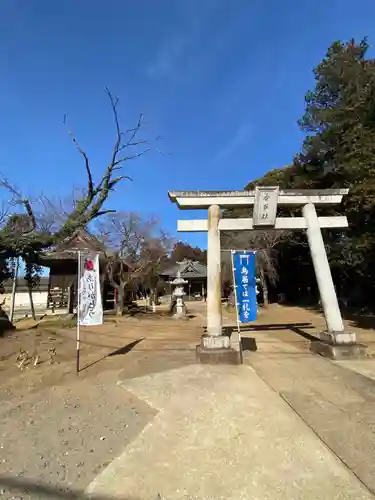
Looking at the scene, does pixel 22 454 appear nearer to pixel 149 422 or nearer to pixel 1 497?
pixel 1 497

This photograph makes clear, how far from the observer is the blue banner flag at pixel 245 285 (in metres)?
8.38

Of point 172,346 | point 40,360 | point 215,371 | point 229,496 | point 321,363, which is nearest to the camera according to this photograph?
point 229,496

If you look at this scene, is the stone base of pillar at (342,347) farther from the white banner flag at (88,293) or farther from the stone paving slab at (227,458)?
the white banner flag at (88,293)

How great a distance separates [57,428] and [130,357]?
4428mm

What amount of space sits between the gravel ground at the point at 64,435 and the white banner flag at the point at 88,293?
160cm

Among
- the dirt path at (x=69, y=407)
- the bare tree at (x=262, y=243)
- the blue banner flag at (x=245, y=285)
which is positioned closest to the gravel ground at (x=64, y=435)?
the dirt path at (x=69, y=407)

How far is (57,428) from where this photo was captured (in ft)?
12.7

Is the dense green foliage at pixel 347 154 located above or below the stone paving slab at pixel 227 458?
above

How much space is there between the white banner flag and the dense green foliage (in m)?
9.13

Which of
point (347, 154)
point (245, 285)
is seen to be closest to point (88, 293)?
point (245, 285)

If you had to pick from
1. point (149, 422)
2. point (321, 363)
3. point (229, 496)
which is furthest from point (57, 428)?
point (321, 363)

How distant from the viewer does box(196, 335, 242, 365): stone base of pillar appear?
7234mm

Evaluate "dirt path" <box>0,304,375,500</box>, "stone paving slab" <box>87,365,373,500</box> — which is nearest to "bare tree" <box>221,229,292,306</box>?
"dirt path" <box>0,304,375,500</box>

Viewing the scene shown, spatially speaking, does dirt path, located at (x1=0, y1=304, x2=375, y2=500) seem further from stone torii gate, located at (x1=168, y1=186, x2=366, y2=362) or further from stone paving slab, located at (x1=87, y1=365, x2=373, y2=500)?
stone torii gate, located at (x1=168, y1=186, x2=366, y2=362)
